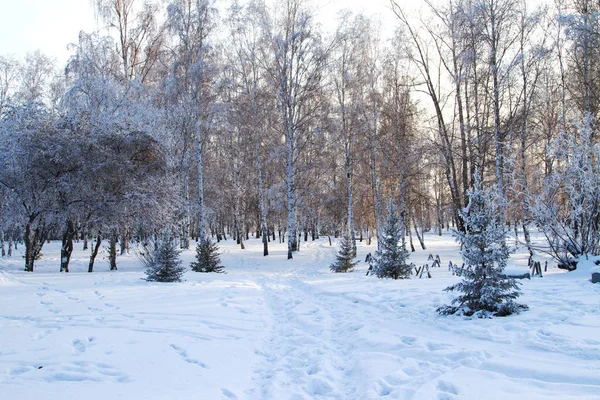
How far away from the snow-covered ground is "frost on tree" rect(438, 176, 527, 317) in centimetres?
34

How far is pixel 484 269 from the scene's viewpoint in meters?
5.75

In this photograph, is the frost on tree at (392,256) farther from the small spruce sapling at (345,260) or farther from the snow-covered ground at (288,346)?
the snow-covered ground at (288,346)

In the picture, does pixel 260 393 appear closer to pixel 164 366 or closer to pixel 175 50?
pixel 164 366

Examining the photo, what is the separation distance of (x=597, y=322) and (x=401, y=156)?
1610 centimetres

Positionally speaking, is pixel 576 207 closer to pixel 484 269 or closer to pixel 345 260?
pixel 484 269

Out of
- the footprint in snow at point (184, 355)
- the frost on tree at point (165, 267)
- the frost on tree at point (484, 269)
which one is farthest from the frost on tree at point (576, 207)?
the frost on tree at point (165, 267)

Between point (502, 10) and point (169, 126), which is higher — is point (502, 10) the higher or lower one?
the higher one

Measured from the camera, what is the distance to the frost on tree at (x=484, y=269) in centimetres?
566

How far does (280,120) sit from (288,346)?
58.7 feet

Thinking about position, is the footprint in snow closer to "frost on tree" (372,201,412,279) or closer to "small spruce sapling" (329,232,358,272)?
"frost on tree" (372,201,412,279)

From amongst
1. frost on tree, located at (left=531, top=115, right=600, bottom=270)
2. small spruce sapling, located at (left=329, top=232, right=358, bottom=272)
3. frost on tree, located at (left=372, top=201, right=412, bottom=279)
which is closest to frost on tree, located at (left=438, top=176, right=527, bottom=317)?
frost on tree, located at (left=372, top=201, right=412, bottom=279)

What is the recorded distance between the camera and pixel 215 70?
690 inches

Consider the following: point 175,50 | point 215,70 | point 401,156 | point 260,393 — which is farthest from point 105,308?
point 401,156

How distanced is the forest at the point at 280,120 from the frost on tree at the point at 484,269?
368 cm
